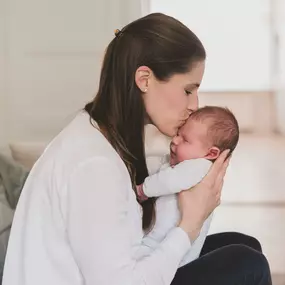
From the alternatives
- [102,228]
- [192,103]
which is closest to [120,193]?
[102,228]

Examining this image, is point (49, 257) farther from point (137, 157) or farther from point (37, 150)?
point (37, 150)

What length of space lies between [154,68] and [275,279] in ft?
4.27

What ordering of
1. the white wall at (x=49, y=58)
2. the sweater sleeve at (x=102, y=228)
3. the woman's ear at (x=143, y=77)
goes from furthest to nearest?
1. the white wall at (x=49, y=58)
2. the woman's ear at (x=143, y=77)
3. the sweater sleeve at (x=102, y=228)

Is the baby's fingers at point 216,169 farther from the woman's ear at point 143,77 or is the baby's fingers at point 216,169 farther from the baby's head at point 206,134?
the woman's ear at point 143,77

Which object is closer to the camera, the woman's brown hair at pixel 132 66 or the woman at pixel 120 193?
the woman at pixel 120 193

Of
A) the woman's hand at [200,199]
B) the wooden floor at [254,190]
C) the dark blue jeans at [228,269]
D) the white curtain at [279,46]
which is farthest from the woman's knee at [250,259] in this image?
the white curtain at [279,46]

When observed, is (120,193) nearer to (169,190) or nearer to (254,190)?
(169,190)

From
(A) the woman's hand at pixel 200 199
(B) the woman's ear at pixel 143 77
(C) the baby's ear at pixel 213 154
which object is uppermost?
(B) the woman's ear at pixel 143 77

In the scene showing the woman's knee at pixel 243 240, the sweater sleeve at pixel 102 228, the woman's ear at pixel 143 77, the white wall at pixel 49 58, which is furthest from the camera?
the white wall at pixel 49 58

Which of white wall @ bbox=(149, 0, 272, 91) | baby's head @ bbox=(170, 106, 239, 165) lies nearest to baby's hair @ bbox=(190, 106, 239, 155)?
baby's head @ bbox=(170, 106, 239, 165)

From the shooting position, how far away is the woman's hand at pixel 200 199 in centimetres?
124

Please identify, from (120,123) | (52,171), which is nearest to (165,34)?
(120,123)

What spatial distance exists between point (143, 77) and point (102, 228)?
326mm

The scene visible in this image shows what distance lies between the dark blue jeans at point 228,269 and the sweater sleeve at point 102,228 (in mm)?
130
